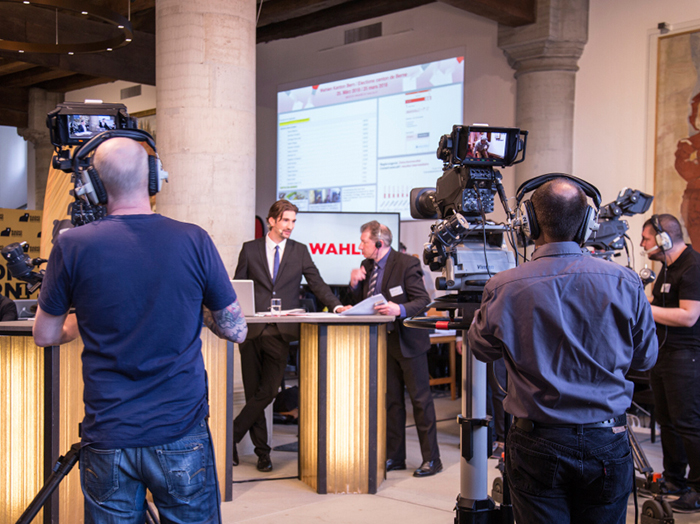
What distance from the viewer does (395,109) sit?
8.83m

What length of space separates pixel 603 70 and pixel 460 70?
177 cm

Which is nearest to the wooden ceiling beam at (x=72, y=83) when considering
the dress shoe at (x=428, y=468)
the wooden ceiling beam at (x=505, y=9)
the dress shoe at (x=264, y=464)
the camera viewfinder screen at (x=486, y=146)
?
the wooden ceiling beam at (x=505, y=9)

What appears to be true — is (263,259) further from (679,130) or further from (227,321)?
(679,130)

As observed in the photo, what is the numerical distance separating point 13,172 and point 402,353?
17931mm

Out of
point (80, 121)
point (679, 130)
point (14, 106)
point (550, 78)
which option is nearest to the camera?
point (80, 121)

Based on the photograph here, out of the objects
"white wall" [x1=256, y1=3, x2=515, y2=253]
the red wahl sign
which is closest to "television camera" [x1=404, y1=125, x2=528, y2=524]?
"white wall" [x1=256, y1=3, x2=515, y2=253]

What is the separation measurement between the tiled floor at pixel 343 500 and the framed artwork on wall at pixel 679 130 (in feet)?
9.00

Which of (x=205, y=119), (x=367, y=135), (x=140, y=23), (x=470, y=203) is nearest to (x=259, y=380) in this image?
(x=205, y=119)

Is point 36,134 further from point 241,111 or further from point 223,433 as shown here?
point 223,433

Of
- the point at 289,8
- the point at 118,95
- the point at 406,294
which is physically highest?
the point at 289,8

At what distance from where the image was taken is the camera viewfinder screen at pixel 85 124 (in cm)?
272

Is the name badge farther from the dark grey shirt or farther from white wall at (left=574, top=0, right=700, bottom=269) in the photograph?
white wall at (left=574, top=0, right=700, bottom=269)

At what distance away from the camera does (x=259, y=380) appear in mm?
4840

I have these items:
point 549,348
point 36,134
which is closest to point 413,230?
point 549,348
